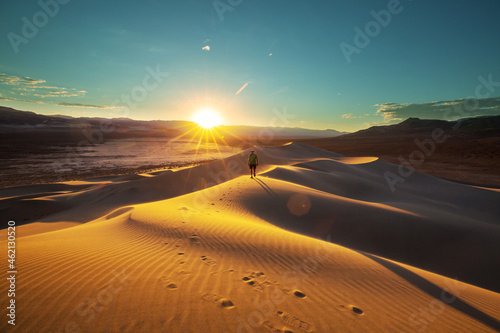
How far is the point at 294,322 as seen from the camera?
248 centimetres

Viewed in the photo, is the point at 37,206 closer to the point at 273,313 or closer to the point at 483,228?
the point at 273,313

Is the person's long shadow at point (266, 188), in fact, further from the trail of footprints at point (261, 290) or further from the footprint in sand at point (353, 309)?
the footprint in sand at point (353, 309)

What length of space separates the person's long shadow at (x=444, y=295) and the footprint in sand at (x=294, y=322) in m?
2.48

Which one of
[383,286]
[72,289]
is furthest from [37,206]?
[383,286]

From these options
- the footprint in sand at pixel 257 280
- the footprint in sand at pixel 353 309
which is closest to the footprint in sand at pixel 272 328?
the footprint in sand at pixel 257 280

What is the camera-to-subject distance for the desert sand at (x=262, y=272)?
2.47 m

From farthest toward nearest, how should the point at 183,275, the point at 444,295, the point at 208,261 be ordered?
the point at 208,261
the point at 444,295
the point at 183,275

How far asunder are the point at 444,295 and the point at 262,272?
3.03 m

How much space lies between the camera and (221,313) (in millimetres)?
2518

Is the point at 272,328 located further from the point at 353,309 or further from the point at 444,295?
the point at 444,295

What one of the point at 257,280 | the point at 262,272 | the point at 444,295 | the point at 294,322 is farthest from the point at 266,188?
the point at 294,322

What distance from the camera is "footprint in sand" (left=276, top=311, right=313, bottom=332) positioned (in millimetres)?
2398

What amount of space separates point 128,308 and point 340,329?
2546mm

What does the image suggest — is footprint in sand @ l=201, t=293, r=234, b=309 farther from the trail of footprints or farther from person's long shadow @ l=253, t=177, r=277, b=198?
person's long shadow @ l=253, t=177, r=277, b=198
